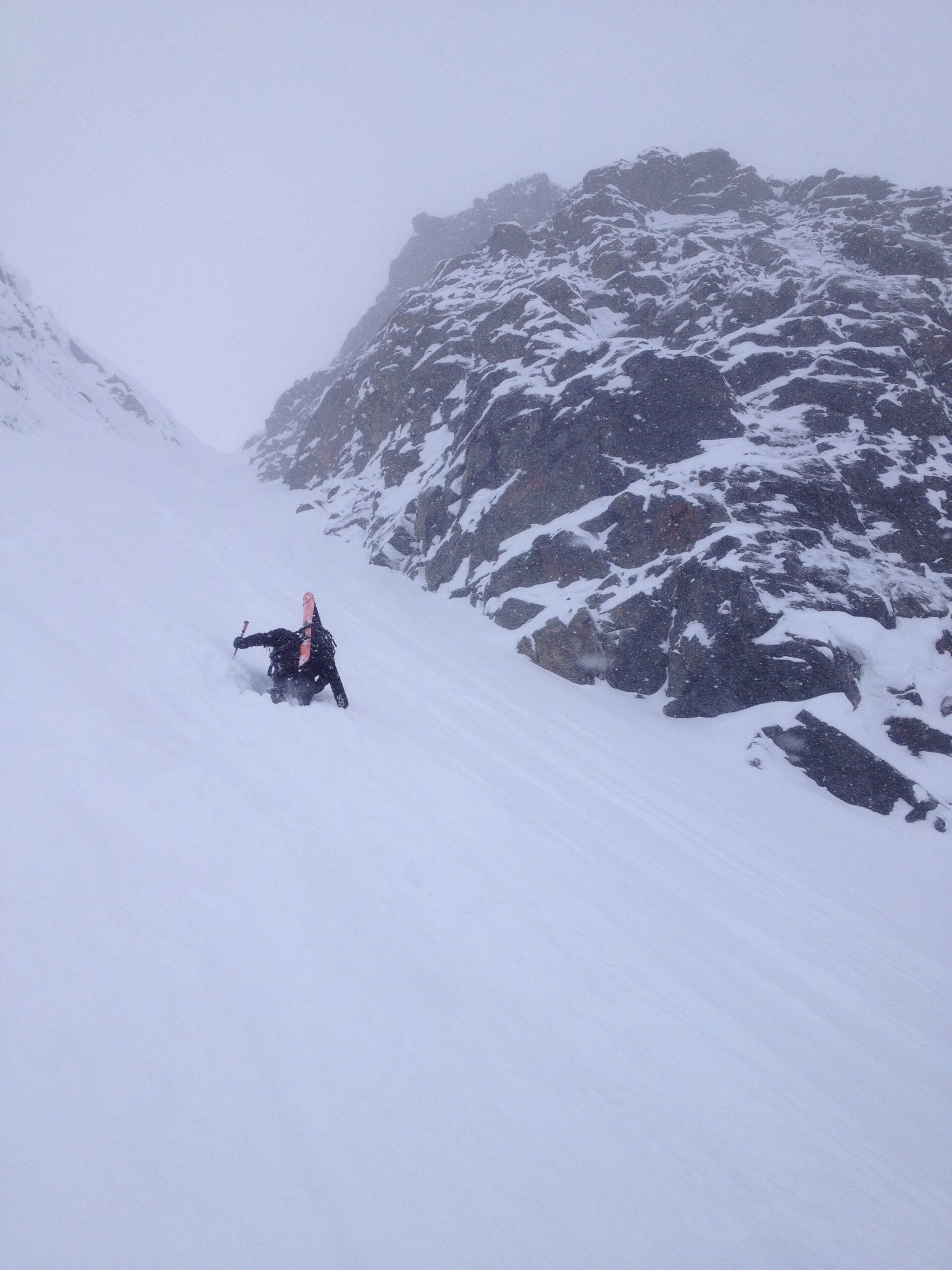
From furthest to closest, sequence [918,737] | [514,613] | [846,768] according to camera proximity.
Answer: [514,613]
[918,737]
[846,768]

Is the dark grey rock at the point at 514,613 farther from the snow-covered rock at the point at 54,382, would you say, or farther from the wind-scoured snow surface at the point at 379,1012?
the snow-covered rock at the point at 54,382

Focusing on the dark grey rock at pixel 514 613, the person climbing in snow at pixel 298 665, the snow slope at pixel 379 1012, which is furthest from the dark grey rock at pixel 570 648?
the person climbing in snow at pixel 298 665

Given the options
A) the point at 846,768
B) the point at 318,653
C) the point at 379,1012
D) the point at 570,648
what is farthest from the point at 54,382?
the point at 379,1012

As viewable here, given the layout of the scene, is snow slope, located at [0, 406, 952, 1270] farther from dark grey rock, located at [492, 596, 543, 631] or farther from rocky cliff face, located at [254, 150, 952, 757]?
dark grey rock, located at [492, 596, 543, 631]

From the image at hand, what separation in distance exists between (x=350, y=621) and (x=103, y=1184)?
1391cm

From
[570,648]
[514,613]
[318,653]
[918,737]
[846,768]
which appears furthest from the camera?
[514,613]

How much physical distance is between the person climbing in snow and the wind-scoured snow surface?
12.5 inches

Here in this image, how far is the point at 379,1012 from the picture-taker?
266 centimetres

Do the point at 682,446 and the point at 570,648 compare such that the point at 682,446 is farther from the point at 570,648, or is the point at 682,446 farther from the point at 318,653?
the point at 318,653

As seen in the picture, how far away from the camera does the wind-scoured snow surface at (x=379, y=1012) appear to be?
1.85 m

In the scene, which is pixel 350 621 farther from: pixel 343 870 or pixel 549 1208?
pixel 549 1208

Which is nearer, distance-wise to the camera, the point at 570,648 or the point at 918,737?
the point at 918,737

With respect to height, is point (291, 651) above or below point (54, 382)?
below

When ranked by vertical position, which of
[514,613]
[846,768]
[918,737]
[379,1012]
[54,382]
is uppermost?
[54,382]
